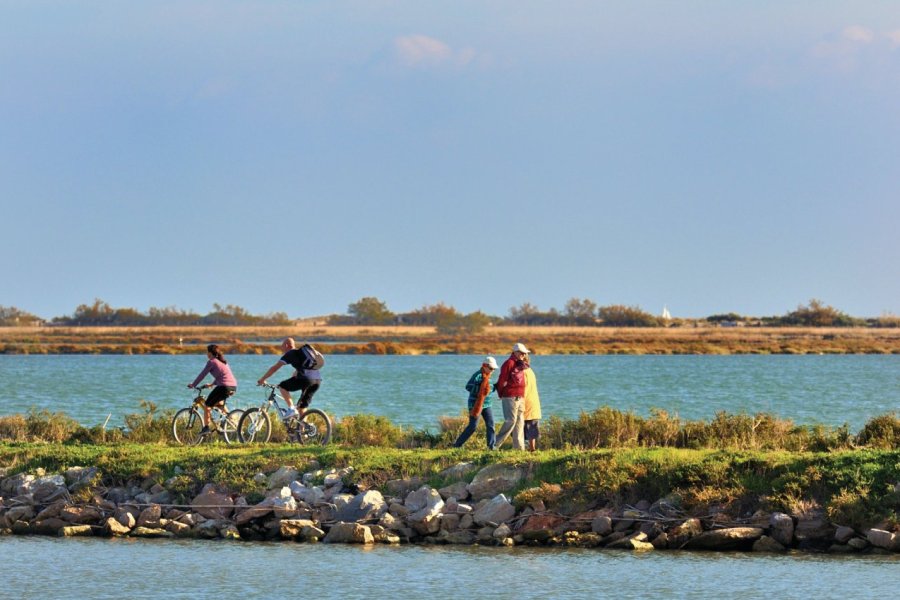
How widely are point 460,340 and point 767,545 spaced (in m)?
110

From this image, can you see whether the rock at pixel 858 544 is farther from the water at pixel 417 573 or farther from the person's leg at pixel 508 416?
the person's leg at pixel 508 416

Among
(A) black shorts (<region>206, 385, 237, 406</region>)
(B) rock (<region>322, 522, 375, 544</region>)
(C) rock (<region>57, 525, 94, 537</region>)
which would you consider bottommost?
(C) rock (<region>57, 525, 94, 537</region>)

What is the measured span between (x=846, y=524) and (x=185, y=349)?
101253mm

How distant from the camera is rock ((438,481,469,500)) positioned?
16.5 meters

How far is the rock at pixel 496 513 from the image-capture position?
52.5 ft

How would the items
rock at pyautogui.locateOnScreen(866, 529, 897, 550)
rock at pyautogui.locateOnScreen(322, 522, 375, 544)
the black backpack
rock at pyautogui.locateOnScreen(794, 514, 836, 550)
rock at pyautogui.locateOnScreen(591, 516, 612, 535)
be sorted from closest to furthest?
rock at pyautogui.locateOnScreen(866, 529, 897, 550), rock at pyautogui.locateOnScreen(794, 514, 836, 550), rock at pyautogui.locateOnScreen(591, 516, 612, 535), rock at pyautogui.locateOnScreen(322, 522, 375, 544), the black backpack

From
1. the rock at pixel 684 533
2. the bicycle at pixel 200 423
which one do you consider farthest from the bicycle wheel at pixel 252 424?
the rock at pixel 684 533

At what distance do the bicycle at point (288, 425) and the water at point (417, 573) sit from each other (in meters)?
4.41

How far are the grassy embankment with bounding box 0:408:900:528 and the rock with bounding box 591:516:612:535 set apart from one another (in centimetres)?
48

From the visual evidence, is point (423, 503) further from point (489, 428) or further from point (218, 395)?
point (218, 395)

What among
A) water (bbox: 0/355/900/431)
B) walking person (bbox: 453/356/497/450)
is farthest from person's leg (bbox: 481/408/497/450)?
water (bbox: 0/355/900/431)

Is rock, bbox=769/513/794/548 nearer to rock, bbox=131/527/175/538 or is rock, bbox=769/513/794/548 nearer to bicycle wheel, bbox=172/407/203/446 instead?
rock, bbox=131/527/175/538

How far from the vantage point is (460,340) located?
124562mm

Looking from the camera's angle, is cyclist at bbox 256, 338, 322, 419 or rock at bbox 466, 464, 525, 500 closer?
rock at bbox 466, 464, 525, 500
